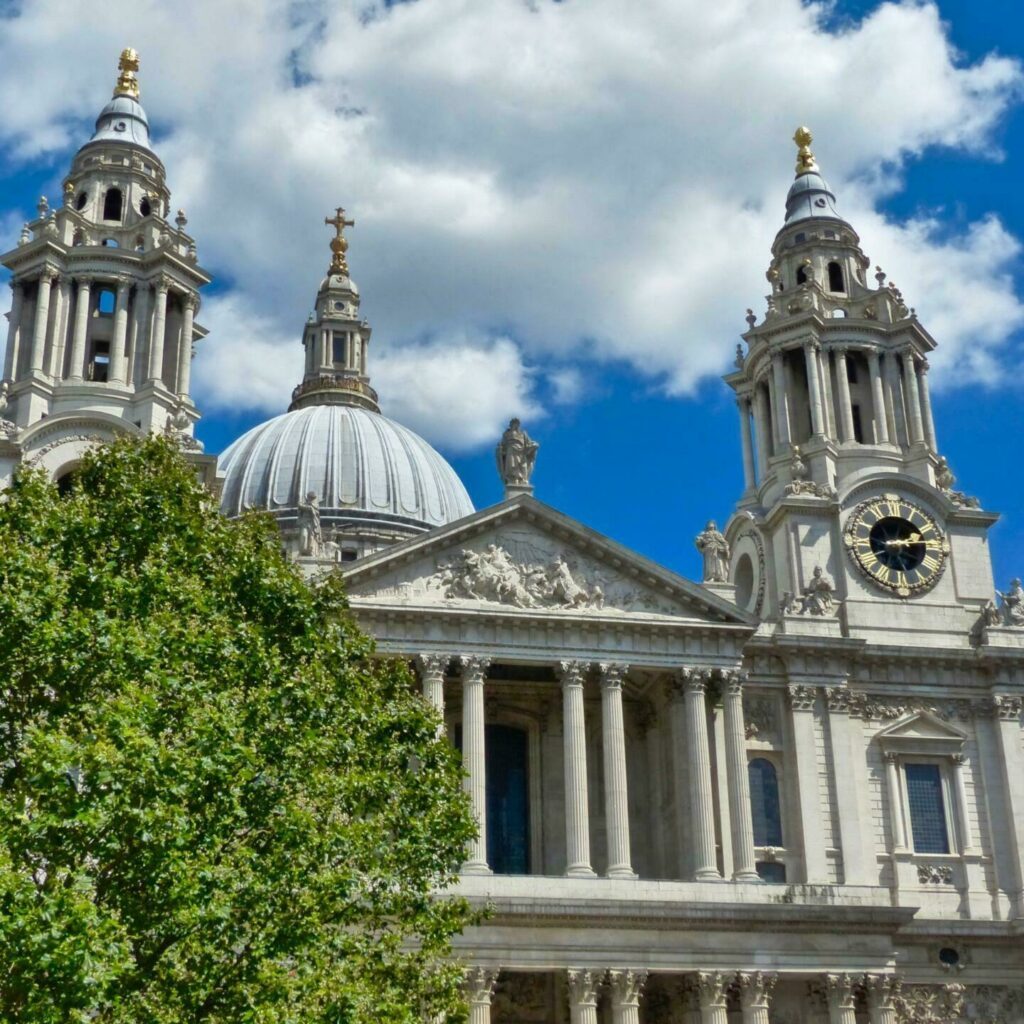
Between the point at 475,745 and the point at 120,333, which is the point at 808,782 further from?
the point at 120,333

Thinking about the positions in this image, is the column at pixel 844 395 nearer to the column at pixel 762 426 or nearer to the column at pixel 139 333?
the column at pixel 762 426

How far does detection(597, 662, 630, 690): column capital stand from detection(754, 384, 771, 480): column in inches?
563

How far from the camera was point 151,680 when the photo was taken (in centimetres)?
2698

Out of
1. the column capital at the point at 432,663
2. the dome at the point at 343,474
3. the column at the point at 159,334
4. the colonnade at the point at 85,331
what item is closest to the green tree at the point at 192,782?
the column capital at the point at 432,663

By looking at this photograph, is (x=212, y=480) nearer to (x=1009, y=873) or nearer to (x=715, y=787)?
(x=715, y=787)

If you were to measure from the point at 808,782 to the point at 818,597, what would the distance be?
6.61 meters

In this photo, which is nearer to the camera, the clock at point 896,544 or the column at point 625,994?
the column at point 625,994

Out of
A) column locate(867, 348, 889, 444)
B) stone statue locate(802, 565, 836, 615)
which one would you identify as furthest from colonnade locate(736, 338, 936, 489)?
stone statue locate(802, 565, 836, 615)

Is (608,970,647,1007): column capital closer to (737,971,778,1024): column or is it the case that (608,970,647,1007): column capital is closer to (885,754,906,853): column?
(737,971,778,1024): column

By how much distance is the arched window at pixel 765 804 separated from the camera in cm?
5041

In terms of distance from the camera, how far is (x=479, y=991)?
141 ft

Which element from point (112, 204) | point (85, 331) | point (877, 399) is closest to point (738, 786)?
point (877, 399)

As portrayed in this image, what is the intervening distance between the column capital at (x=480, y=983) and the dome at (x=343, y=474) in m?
37.4

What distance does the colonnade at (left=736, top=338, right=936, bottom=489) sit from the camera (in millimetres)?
59344
